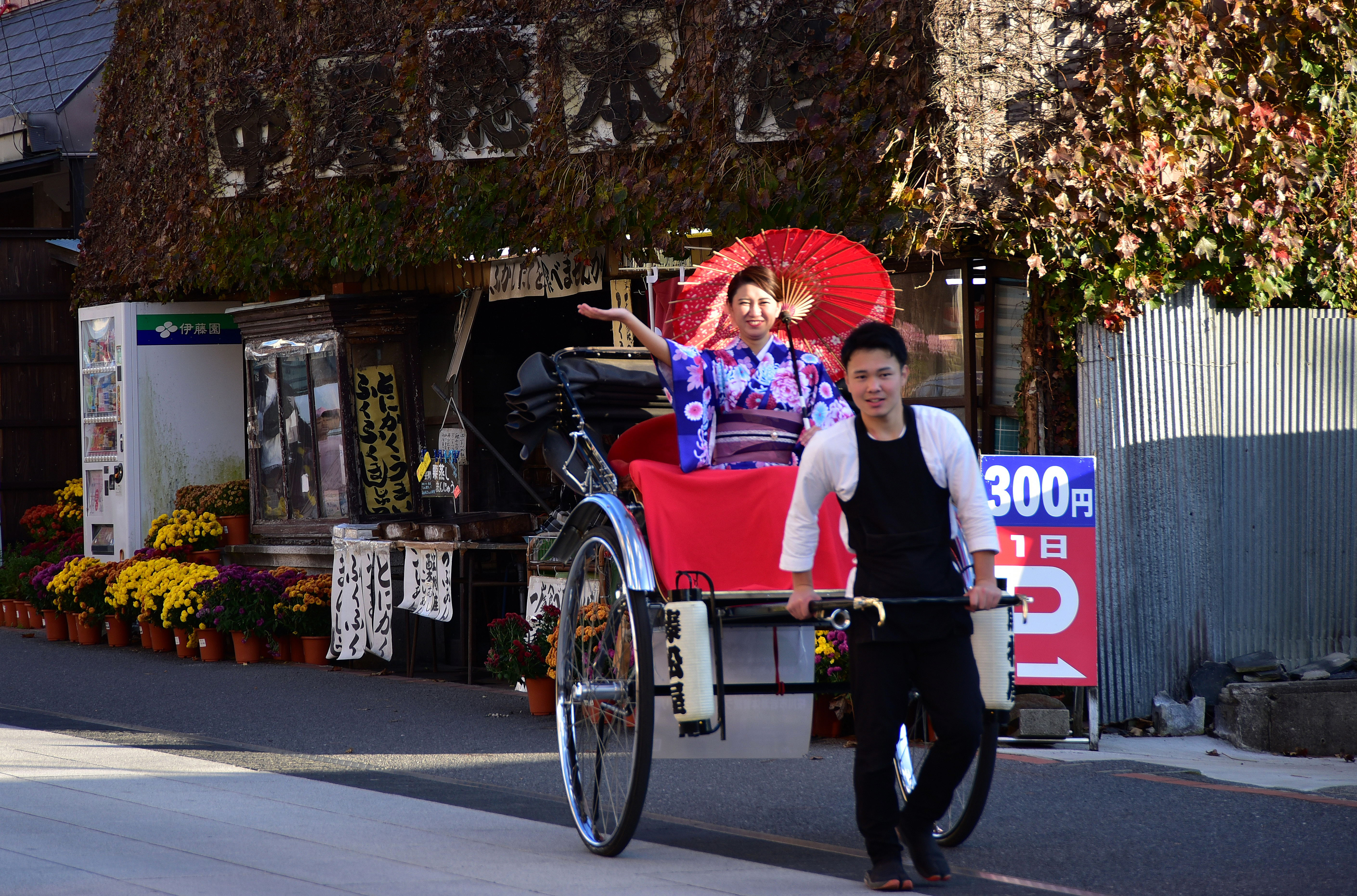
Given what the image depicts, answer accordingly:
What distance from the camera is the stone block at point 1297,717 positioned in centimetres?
776

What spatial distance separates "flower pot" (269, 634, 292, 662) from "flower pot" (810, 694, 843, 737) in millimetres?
5351

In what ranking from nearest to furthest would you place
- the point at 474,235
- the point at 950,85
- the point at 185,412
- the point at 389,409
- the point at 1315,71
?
1. the point at 950,85
2. the point at 1315,71
3. the point at 474,235
4. the point at 389,409
5. the point at 185,412

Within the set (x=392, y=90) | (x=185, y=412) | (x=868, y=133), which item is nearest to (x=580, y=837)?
(x=868, y=133)

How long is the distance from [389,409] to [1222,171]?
7419 millimetres

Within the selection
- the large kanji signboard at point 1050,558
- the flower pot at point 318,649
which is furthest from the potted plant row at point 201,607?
the large kanji signboard at point 1050,558

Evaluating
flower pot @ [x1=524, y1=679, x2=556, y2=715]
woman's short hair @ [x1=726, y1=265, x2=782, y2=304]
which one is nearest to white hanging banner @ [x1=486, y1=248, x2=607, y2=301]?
flower pot @ [x1=524, y1=679, x2=556, y2=715]

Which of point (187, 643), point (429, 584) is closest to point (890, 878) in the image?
point (429, 584)

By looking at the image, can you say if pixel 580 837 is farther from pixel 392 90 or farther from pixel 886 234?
pixel 392 90

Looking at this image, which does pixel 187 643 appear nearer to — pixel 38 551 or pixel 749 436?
pixel 38 551

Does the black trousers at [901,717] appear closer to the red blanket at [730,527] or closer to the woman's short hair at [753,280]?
the red blanket at [730,527]

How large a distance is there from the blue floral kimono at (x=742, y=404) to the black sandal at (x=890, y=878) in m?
1.59

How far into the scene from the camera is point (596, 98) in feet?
32.1

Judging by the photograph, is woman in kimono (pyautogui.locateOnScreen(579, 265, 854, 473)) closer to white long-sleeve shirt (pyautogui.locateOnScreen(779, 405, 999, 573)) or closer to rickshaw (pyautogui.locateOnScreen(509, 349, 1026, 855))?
rickshaw (pyautogui.locateOnScreen(509, 349, 1026, 855))

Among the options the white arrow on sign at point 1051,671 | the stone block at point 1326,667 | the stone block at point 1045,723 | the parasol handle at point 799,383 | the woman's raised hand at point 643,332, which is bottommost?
the stone block at point 1045,723
